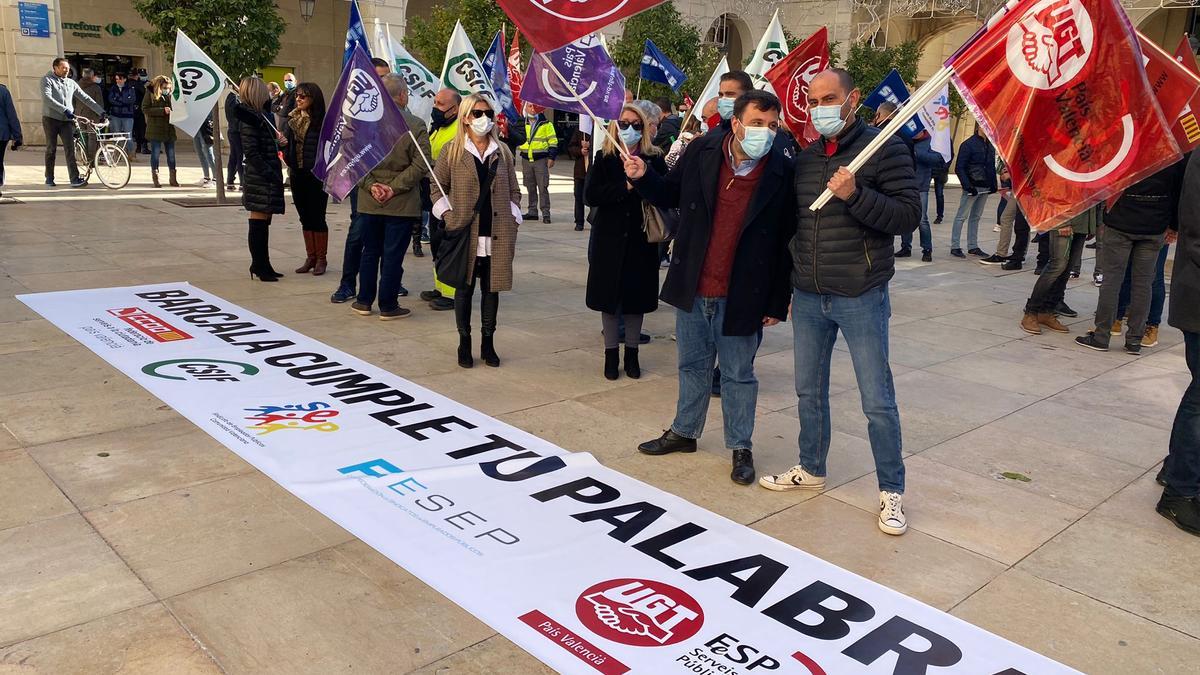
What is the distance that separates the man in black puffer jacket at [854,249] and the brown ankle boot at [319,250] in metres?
6.38

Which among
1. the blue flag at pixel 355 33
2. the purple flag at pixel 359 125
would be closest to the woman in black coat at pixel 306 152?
the blue flag at pixel 355 33

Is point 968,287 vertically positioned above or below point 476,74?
below

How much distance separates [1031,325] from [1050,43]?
5.62 metres

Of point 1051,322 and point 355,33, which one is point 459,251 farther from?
point 1051,322

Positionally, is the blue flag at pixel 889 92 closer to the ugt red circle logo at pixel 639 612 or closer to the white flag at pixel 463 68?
the white flag at pixel 463 68

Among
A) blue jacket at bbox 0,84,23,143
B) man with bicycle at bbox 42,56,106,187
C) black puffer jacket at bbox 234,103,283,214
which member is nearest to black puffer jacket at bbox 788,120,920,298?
black puffer jacket at bbox 234,103,283,214

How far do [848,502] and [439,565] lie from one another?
82.6 inches

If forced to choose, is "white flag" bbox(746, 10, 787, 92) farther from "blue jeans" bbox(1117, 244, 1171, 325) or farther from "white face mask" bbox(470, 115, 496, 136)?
"white face mask" bbox(470, 115, 496, 136)

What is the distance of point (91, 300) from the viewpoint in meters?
8.02

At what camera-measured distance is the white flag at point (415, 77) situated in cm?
1165

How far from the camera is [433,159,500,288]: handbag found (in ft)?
21.6

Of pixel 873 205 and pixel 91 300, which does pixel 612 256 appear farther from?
pixel 91 300

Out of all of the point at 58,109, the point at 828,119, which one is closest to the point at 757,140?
the point at 828,119

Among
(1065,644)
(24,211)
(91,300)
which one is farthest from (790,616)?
(24,211)
